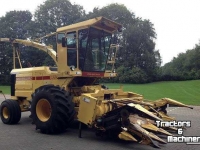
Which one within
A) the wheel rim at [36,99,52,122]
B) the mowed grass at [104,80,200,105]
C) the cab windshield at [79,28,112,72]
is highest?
the cab windshield at [79,28,112,72]

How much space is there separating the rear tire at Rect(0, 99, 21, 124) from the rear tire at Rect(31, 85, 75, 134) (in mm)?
1827

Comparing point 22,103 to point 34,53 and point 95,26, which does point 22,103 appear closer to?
point 95,26

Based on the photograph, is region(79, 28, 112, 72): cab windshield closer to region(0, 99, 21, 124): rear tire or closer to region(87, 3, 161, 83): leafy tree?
region(0, 99, 21, 124): rear tire

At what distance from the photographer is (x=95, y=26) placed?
8.73 metres

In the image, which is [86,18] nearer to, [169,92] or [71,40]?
[169,92]

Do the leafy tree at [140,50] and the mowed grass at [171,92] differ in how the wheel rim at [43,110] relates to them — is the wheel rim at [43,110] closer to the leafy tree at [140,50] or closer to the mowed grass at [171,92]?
the mowed grass at [171,92]

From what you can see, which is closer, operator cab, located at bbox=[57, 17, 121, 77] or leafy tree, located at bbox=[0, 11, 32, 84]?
operator cab, located at bbox=[57, 17, 121, 77]

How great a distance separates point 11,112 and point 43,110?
2099 millimetres

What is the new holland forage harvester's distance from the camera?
6770 mm

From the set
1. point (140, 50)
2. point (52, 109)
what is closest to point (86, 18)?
point (140, 50)

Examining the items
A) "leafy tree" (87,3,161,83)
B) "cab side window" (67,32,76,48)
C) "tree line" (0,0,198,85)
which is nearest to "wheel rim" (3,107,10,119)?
"cab side window" (67,32,76,48)

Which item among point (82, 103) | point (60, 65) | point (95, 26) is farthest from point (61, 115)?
point (95, 26)

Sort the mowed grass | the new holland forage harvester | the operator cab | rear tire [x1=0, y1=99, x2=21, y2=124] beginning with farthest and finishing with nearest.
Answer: the mowed grass < rear tire [x1=0, y1=99, x2=21, y2=124] < the operator cab < the new holland forage harvester

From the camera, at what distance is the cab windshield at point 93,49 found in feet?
28.8
